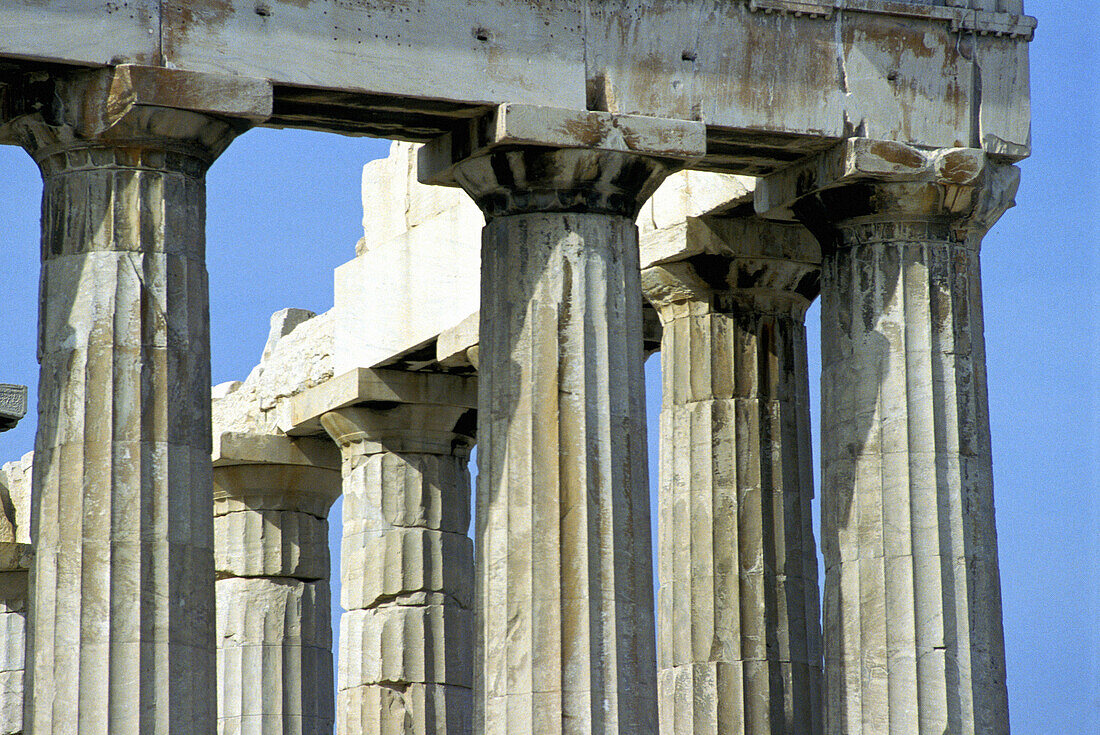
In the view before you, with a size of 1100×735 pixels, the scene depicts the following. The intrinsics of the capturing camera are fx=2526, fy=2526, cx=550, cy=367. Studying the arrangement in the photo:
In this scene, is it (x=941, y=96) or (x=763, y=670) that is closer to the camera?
(x=941, y=96)

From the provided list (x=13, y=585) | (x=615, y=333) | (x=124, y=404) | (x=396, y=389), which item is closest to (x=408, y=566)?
(x=396, y=389)

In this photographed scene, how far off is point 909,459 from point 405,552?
12.0m

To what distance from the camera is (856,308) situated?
3097 centimetres

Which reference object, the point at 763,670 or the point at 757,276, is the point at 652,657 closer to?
the point at 763,670

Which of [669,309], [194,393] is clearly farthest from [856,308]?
[194,393]

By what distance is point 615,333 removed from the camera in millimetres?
29219

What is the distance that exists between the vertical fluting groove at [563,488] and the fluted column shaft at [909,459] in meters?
2.99

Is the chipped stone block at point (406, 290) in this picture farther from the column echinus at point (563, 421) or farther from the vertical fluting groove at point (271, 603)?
the column echinus at point (563, 421)

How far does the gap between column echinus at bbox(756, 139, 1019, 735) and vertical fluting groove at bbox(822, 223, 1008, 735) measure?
17mm

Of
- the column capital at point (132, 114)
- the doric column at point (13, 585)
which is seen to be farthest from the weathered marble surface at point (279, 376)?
the column capital at point (132, 114)

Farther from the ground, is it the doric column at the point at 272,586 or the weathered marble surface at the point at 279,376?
the weathered marble surface at the point at 279,376

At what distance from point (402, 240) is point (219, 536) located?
25.0 ft

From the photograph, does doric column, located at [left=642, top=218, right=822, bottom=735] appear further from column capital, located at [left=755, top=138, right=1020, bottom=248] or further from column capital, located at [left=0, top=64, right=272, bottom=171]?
column capital, located at [left=0, top=64, right=272, bottom=171]

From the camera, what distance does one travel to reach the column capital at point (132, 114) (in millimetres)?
26891
